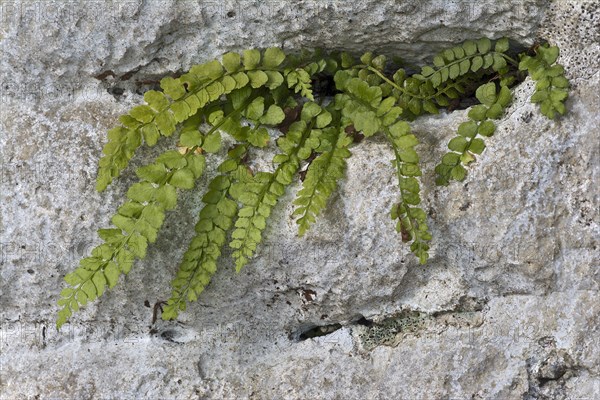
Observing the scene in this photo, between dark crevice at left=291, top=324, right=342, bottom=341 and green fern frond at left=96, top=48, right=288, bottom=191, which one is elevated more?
green fern frond at left=96, top=48, right=288, bottom=191

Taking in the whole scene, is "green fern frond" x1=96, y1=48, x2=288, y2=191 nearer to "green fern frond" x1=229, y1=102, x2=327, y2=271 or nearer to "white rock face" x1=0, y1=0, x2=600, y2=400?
"white rock face" x1=0, y1=0, x2=600, y2=400

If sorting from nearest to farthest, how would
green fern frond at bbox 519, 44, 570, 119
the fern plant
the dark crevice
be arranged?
green fern frond at bbox 519, 44, 570, 119 < the fern plant < the dark crevice

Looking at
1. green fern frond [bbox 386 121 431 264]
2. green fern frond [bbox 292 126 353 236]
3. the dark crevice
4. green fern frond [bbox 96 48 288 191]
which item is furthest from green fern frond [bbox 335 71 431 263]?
the dark crevice

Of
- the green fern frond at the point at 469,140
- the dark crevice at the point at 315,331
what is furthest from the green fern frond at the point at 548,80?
the dark crevice at the point at 315,331

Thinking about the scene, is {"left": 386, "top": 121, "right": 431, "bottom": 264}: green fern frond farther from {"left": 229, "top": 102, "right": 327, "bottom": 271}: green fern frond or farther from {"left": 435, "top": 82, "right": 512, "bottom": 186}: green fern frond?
{"left": 229, "top": 102, "right": 327, "bottom": 271}: green fern frond

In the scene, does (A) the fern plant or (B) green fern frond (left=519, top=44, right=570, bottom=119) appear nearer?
(B) green fern frond (left=519, top=44, right=570, bottom=119)

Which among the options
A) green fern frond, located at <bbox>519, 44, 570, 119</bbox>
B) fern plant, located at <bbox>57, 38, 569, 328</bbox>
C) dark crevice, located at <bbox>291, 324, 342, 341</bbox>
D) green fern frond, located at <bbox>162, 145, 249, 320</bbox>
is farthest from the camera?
dark crevice, located at <bbox>291, 324, 342, 341</bbox>

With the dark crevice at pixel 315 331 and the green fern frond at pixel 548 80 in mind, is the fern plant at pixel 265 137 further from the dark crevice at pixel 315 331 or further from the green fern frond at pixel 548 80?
the dark crevice at pixel 315 331

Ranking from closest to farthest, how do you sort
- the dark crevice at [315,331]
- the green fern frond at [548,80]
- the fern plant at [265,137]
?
1. the green fern frond at [548,80]
2. the fern plant at [265,137]
3. the dark crevice at [315,331]
